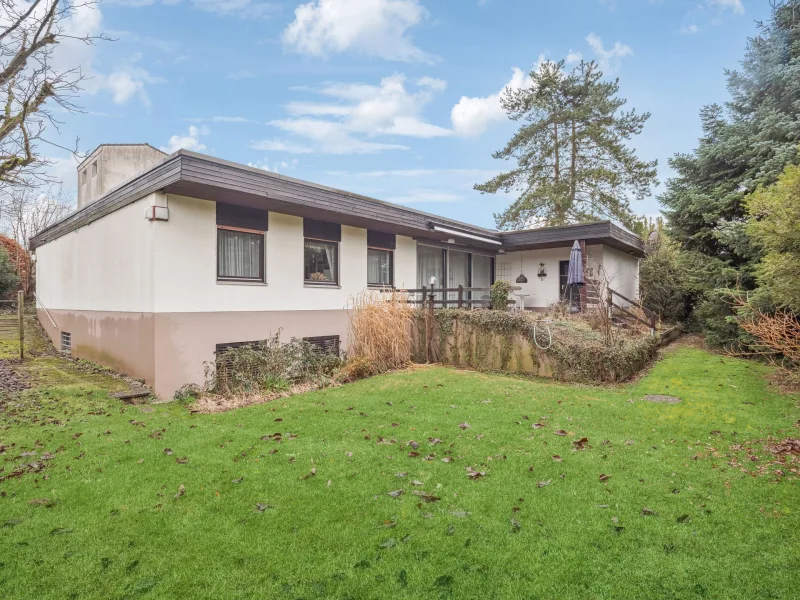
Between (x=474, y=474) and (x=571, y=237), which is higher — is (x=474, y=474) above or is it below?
below

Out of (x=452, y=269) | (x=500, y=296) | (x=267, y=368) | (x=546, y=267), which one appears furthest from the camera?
(x=546, y=267)

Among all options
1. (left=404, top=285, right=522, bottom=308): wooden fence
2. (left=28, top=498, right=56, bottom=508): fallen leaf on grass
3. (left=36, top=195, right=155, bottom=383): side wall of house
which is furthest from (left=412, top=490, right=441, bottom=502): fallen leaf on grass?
(left=404, top=285, right=522, bottom=308): wooden fence

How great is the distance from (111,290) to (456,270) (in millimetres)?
10064

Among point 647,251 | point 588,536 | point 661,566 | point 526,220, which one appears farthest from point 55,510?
point 526,220

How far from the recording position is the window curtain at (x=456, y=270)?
1516 cm

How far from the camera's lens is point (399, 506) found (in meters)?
3.45

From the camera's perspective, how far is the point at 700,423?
553 centimetres

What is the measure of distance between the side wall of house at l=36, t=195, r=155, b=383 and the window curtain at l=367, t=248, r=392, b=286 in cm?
538

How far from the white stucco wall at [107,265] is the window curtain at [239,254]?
1.29 meters

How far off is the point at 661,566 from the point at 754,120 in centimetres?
1231

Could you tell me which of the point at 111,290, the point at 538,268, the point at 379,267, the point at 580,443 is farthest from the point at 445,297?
the point at 111,290

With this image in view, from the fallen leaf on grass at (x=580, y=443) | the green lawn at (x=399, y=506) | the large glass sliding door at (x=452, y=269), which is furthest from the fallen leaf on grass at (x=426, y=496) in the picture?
the large glass sliding door at (x=452, y=269)

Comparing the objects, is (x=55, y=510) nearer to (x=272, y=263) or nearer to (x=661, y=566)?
(x=661, y=566)

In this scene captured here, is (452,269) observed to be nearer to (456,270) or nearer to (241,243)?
(456,270)
